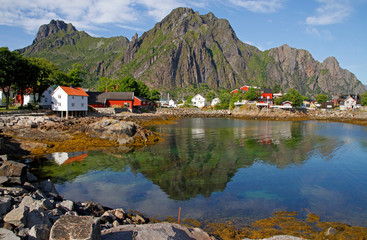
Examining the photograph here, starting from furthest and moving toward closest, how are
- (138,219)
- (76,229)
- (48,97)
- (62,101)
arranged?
(48,97), (62,101), (138,219), (76,229)

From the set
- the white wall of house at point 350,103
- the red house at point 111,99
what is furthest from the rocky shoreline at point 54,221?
the white wall of house at point 350,103

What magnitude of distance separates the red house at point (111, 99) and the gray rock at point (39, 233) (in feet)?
227

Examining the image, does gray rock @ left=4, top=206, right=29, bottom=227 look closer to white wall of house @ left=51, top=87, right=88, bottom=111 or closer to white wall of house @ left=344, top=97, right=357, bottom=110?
white wall of house @ left=51, top=87, right=88, bottom=111

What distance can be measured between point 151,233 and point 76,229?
280 cm

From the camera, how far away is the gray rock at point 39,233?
6.80 metres

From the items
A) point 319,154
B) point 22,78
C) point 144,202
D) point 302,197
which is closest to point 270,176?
point 302,197

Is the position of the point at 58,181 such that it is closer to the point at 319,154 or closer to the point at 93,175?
the point at 93,175

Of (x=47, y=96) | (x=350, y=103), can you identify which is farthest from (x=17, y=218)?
(x=350, y=103)

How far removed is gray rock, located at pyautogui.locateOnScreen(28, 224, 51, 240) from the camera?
6798 mm

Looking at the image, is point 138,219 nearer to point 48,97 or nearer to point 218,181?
point 218,181

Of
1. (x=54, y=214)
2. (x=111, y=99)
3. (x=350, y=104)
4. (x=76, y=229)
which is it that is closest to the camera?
(x=76, y=229)

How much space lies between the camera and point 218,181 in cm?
1891

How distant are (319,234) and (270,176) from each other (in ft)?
30.2

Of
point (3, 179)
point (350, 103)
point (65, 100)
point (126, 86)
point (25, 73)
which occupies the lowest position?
point (3, 179)
